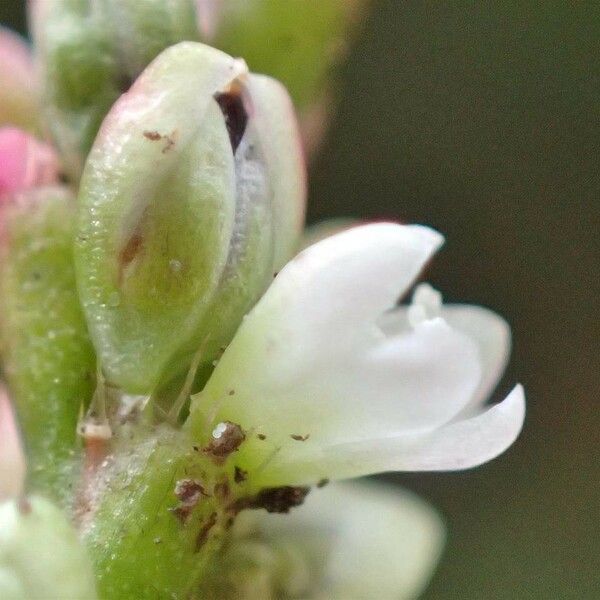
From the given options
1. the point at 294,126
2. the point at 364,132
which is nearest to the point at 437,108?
the point at 364,132

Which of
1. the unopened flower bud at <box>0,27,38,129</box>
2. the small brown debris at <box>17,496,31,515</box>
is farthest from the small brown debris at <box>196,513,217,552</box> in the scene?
the unopened flower bud at <box>0,27,38,129</box>

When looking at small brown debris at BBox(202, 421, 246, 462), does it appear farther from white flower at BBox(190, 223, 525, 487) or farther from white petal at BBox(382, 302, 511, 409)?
white petal at BBox(382, 302, 511, 409)

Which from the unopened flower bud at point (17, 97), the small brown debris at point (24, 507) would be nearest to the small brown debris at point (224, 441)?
the small brown debris at point (24, 507)

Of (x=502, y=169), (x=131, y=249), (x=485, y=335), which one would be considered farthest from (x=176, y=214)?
(x=502, y=169)

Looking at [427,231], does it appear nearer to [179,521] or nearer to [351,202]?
[179,521]

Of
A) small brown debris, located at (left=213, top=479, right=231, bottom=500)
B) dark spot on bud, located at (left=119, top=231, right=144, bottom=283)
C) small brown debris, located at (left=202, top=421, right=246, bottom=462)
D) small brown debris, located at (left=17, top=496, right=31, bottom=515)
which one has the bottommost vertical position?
small brown debris, located at (left=213, top=479, right=231, bottom=500)
